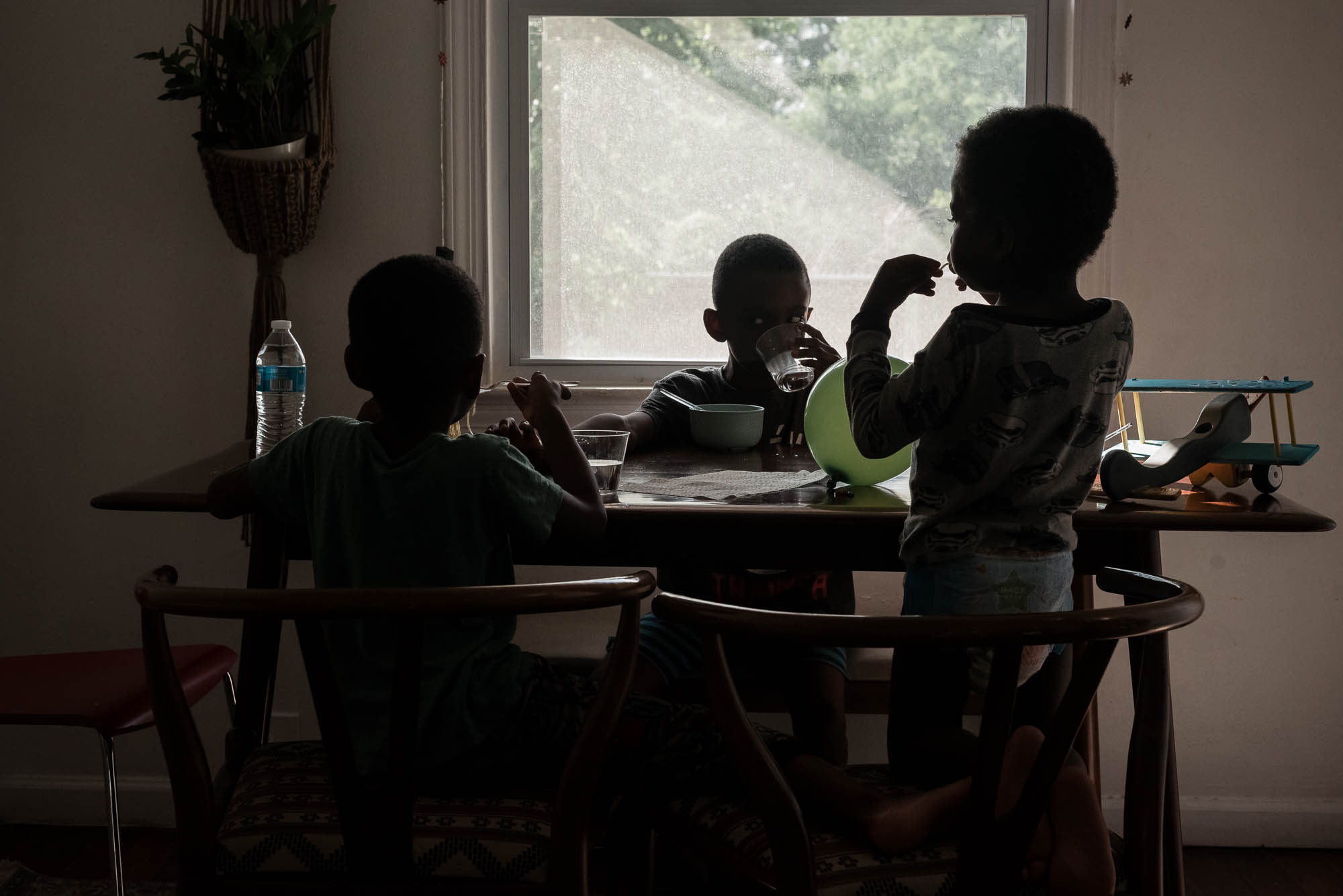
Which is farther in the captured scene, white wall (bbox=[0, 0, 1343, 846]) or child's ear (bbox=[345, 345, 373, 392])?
white wall (bbox=[0, 0, 1343, 846])

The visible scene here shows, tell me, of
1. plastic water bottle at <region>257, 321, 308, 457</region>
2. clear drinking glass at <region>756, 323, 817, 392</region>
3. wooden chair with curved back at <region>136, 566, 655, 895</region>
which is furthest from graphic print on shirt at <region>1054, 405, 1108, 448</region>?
plastic water bottle at <region>257, 321, 308, 457</region>

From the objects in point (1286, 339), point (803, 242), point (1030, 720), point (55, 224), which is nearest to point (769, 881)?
point (1030, 720)

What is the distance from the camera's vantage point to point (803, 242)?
2535 mm

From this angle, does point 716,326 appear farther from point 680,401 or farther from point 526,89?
point 526,89

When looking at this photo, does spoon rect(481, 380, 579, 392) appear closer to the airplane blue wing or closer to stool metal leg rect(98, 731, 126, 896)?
stool metal leg rect(98, 731, 126, 896)

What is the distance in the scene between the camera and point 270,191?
2.23 metres

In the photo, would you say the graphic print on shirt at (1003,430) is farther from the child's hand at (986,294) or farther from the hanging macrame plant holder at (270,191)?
the hanging macrame plant holder at (270,191)

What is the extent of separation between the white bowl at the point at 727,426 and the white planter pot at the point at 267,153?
1.02 metres

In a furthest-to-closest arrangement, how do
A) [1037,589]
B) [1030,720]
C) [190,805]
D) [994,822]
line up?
[1030,720] → [1037,589] → [190,805] → [994,822]

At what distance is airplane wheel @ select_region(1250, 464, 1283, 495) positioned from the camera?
1459mm

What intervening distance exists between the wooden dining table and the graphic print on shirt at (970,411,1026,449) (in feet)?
0.69

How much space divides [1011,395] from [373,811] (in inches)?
28.9

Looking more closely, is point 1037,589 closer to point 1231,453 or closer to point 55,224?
point 1231,453

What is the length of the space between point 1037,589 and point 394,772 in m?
0.68
